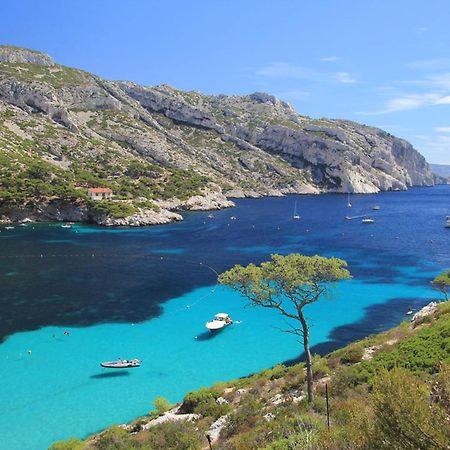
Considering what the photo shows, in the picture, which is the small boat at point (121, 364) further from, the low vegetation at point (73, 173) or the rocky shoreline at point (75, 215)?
the low vegetation at point (73, 173)

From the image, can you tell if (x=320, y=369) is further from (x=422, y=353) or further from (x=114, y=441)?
(x=114, y=441)

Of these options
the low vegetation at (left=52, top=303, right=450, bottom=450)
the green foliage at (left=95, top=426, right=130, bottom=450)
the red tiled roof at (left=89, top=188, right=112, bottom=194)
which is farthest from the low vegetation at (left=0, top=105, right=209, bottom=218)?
the green foliage at (left=95, top=426, right=130, bottom=450)

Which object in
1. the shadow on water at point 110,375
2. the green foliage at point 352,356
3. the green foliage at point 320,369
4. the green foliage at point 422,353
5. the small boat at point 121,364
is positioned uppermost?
the green foliage at point 422,353

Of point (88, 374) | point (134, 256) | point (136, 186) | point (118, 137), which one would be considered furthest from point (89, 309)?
point (118, 137)

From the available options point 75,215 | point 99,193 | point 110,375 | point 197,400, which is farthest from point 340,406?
point 99,193

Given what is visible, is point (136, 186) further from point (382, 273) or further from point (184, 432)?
point (184, 432)

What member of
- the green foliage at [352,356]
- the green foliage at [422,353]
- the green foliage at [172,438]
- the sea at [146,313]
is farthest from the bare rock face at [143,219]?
the green foliage at [422,353]

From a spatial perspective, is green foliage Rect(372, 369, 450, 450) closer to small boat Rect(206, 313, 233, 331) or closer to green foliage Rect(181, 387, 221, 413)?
green foliage Rect(181, 387, 221, 413)
